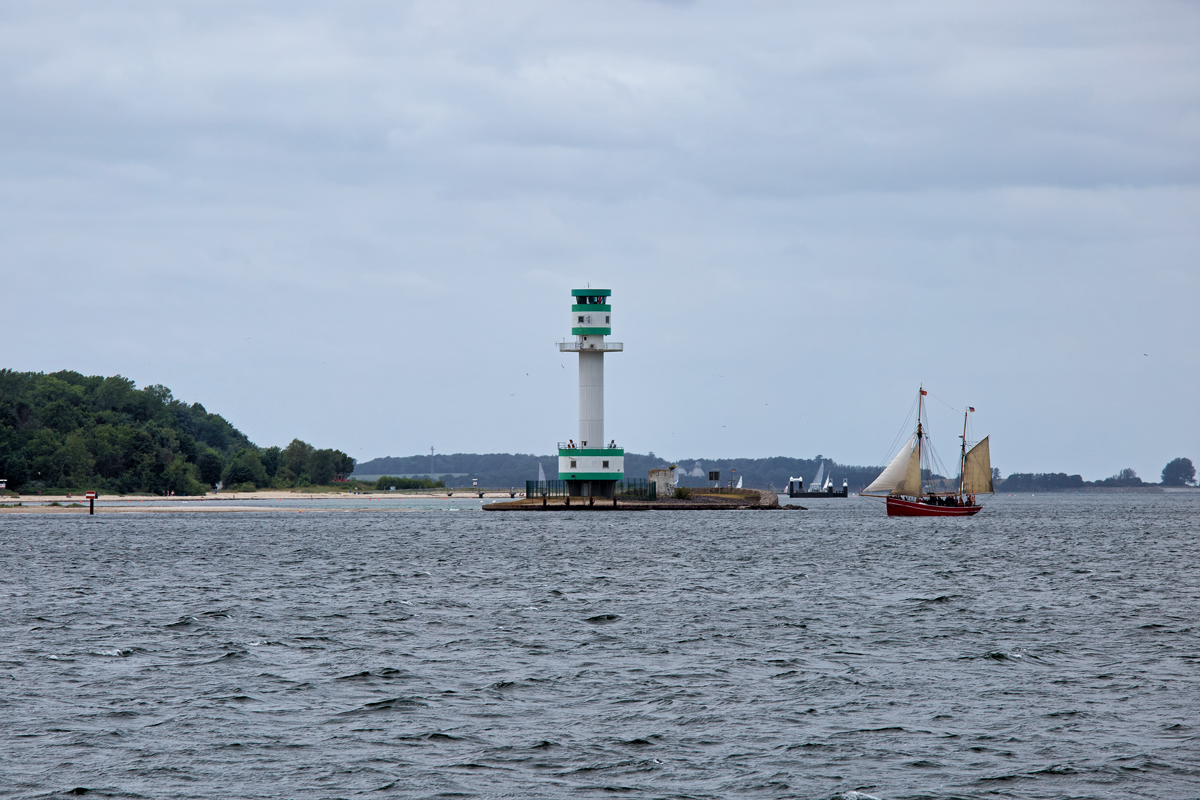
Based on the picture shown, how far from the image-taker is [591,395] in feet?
343

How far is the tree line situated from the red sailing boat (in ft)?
330

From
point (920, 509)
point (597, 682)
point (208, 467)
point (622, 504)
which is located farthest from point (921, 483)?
point (208, 467)

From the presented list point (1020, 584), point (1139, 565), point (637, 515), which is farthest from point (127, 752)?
point (637, 515)

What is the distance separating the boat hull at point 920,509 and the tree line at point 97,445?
101113 millimetres

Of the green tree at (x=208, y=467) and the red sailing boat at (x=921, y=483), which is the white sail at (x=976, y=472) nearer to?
the red sailing boat at (x=921, y=483)

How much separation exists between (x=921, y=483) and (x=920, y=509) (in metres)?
2.70

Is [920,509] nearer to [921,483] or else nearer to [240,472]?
[921,483]

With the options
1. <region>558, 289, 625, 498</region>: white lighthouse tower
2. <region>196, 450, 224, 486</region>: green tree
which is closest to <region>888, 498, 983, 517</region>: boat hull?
<region>558, 289, 625, 498</region>: white lighthouse tower

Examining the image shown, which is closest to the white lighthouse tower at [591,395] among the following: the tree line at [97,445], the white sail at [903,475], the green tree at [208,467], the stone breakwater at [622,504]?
the stone breakwater at [622,504]

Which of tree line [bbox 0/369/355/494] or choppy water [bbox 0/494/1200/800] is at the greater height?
tree line [bbox 0/369/355/494]

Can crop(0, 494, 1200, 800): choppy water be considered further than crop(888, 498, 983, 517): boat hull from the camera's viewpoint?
No

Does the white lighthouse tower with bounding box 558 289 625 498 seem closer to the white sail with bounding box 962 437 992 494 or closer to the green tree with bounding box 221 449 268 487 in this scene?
the white sail with bounding box 962 437 992 494

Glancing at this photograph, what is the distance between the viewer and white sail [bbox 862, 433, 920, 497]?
10806cm

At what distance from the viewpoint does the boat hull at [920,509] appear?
112625 millimetres
